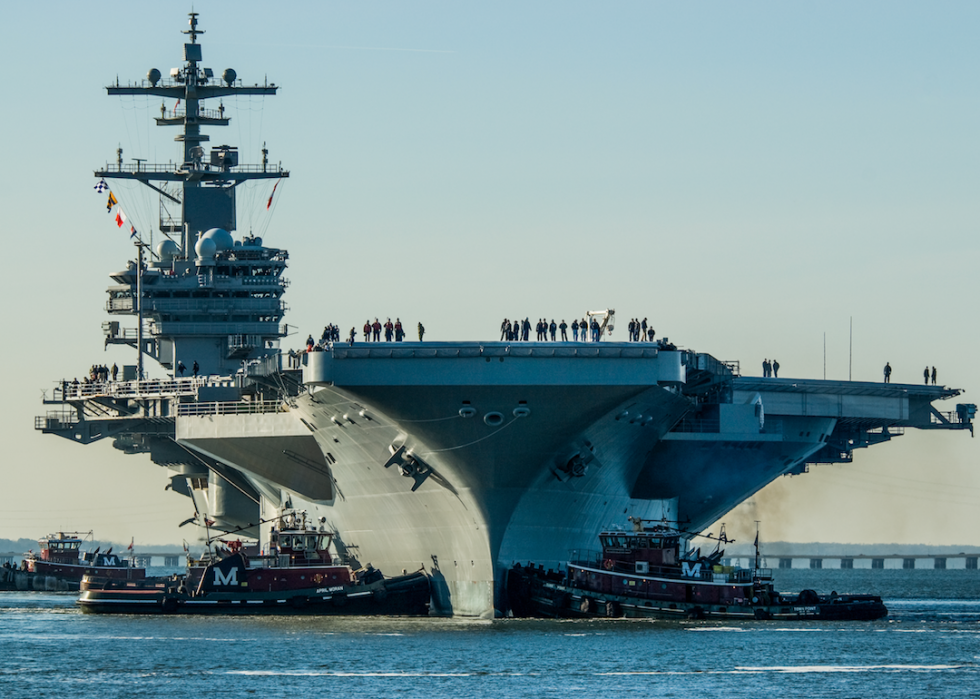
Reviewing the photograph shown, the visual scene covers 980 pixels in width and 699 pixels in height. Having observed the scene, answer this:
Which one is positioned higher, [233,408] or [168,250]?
[168,250]

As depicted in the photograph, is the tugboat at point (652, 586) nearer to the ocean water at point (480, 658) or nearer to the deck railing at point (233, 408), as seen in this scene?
the ocean water at point (480, 658)

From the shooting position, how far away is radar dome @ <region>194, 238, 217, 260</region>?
59750 millimetres

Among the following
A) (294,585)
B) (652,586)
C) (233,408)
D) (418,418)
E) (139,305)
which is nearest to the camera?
(418,418)

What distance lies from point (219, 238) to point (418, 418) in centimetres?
2498

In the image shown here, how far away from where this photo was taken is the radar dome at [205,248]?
59750mm

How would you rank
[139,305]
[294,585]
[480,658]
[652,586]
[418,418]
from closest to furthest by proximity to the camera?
[480,658] < [418,418] < [652,586] < [294,585] < [139,305]

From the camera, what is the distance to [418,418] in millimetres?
36906

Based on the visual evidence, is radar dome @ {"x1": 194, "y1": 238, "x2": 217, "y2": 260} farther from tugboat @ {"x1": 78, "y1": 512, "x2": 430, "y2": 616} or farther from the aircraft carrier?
A: tugboat @ {"x1": 78, "y1": 512, "x2": 430, "y2": 616}

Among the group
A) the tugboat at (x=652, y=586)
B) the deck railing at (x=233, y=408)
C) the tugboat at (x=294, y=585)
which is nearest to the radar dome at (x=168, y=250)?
the deck railing at (x=233, y=408)

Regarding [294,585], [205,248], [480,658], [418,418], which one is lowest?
[480,658]

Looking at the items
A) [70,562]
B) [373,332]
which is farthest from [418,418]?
[70,562]

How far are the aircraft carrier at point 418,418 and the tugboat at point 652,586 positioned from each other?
2.80ft

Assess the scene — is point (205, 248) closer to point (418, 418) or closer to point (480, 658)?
point (418, 418)

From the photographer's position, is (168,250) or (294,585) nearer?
(294,585)
